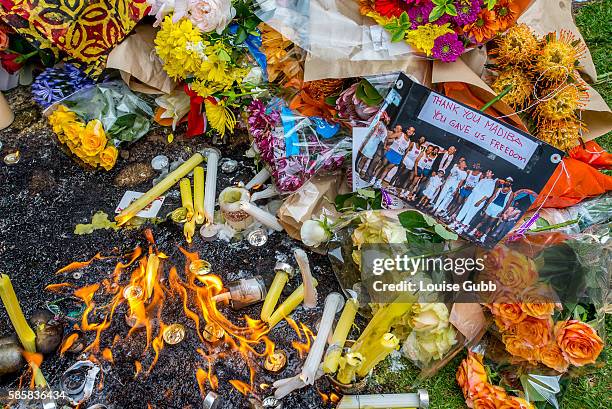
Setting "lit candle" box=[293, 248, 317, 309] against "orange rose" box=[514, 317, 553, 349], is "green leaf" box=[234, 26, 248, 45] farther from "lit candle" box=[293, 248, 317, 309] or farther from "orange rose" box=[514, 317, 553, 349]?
"orange rose" box=[514, 317, 553, 349]

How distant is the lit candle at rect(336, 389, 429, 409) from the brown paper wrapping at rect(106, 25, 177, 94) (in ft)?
5.01

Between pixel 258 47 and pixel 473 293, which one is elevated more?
pixel 258 47

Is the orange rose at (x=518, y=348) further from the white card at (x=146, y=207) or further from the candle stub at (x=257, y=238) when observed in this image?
the white card at (x=146, y=207)

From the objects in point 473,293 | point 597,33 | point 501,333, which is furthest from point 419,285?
point 597,33

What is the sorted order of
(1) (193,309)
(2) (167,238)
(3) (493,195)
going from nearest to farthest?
(3) (493,195)
(1) (193,309)
(2) (167,238)

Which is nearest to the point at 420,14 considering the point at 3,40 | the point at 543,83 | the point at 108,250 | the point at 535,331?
the point at 543,83

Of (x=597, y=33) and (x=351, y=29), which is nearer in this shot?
(x=351, y=29)

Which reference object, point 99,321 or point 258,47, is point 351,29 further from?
point 99,321

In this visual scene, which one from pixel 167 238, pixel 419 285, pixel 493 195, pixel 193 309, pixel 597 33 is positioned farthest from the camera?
pixel 597 33

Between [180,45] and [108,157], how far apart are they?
0.62 m

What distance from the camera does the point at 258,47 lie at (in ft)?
7.43

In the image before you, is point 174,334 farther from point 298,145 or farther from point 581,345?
point 581,345

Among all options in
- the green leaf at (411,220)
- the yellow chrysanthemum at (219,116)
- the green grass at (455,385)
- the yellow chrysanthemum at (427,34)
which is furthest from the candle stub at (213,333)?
the yellow chrysanthemum at (427,34)

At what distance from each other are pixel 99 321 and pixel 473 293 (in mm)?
1330
